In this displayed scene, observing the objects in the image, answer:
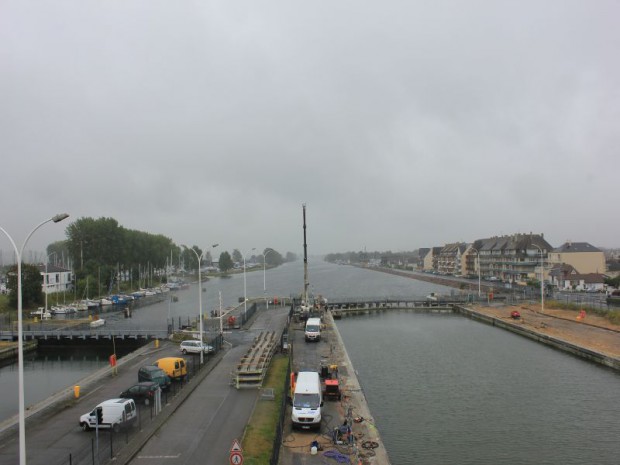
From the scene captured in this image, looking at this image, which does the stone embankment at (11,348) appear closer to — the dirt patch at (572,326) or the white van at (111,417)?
the white van at (111,417)

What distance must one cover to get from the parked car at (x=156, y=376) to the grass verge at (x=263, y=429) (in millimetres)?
4809

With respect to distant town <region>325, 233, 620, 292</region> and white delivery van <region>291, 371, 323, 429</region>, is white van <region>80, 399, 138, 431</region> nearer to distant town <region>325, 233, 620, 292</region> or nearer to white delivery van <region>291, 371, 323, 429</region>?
white delivery van <region>291, 371, 323, 429</region>

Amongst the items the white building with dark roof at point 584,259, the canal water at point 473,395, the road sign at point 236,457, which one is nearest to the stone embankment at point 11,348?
the canal water at point 473,395

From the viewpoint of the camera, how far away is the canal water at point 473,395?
65.1 ft

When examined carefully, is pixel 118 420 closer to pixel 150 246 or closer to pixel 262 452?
pixel 262 452

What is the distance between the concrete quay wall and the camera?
32931 millimetres

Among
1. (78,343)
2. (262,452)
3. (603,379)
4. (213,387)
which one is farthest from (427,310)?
(262,452)

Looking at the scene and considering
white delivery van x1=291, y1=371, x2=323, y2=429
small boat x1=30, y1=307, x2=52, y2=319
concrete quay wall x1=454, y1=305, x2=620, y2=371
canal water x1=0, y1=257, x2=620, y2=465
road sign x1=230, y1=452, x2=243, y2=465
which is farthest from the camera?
small boat x1=30, y1=307, x2=52, y2=319

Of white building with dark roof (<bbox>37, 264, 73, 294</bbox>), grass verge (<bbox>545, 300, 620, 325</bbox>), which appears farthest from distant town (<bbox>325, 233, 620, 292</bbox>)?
white building with dark roof (<bbox>37, 264, 73, 294</bbox>)

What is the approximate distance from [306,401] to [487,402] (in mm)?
12535

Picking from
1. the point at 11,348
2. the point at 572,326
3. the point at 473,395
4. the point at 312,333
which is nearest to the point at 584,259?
the point at 572,326

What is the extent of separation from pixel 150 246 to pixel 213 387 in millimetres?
100906

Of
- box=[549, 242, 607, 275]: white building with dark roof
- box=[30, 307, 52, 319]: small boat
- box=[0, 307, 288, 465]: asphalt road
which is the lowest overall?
box=[30, 307, 52, 319]: small boat

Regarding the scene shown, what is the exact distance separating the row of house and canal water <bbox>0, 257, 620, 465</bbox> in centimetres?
4208
